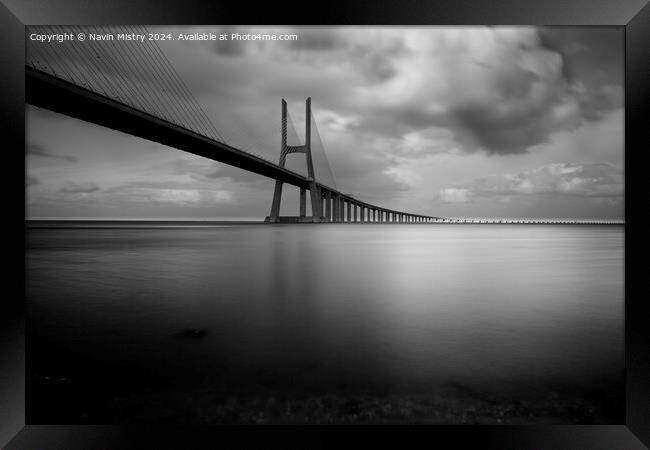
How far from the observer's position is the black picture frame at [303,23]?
176cm

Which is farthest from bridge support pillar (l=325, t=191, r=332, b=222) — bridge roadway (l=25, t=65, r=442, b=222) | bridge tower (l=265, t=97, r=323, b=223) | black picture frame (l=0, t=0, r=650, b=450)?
black picture frame (l=0, t=0, r=650, b=450)

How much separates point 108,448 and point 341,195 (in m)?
34.7

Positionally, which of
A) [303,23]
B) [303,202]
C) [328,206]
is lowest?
[303,23]

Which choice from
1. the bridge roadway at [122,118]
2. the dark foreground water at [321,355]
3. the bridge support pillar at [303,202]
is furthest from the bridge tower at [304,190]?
the dark foreground water at [321,355]

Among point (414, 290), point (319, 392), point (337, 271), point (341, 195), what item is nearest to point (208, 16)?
point (319, 392)

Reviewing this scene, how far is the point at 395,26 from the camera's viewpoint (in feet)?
6.17

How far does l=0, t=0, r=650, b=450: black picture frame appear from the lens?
1761 mm

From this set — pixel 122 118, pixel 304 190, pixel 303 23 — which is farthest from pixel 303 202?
pixel 303 23

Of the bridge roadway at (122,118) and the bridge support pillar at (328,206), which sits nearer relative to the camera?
the bridge roadway at (122,118)

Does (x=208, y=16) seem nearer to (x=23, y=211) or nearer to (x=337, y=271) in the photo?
(x=23, y=211)

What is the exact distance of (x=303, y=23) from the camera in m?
1.87

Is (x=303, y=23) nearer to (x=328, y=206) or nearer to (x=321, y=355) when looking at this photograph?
(x=321, y=355)

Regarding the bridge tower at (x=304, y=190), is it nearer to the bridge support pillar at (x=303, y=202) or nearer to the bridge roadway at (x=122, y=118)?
the bridge support pillar at (x=303, y=202)

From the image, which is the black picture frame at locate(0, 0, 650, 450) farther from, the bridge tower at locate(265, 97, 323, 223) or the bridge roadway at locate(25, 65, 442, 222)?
the bridge tower at locate(265, 97, 323, 223)
